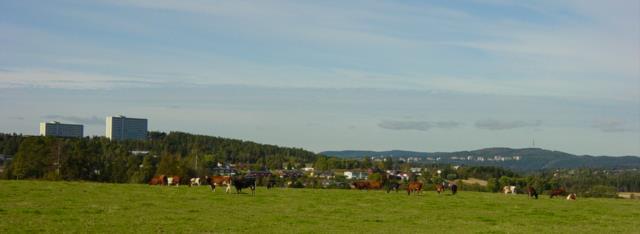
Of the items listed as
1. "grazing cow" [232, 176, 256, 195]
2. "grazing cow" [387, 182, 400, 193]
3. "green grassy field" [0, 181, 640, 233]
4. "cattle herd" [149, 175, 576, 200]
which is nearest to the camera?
"green grassy field" [0, 181, 640, 233]

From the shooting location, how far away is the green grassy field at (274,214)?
24469mm

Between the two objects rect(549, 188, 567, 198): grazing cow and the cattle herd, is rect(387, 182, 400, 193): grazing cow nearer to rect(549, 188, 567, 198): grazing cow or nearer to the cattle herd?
the cattle herd

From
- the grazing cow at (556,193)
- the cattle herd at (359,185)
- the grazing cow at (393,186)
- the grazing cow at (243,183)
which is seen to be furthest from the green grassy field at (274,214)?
the grazing cow at (556,193)

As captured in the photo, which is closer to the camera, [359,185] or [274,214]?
[274,214]

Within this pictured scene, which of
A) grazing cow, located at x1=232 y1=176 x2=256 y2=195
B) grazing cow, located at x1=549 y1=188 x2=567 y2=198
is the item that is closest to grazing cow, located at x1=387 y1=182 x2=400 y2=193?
grazing cow, located at x1=549 y1=188 x2=567 y2=198

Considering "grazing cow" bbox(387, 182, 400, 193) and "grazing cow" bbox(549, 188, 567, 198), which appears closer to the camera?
"grazing cow" bbox(549, 188, 567, 198)

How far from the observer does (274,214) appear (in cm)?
2939

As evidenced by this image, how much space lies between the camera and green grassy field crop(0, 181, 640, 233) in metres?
24.5

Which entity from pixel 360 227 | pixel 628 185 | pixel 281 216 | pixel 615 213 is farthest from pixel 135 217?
pixel 628 185

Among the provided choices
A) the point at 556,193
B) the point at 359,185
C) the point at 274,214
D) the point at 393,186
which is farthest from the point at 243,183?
the point at 556,193

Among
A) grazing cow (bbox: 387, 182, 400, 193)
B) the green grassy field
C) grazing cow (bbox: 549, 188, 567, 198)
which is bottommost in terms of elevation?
the green grassy field

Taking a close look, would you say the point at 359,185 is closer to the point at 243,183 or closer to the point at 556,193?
the point at 556,193

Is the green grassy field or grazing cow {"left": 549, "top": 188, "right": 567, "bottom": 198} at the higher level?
grazing cow {"left": 549, "top": 188, "right": 567, "bottom": 198}

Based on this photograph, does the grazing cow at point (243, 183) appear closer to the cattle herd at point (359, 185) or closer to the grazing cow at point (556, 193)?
Answer: the cattle herd at point (359, 185)
